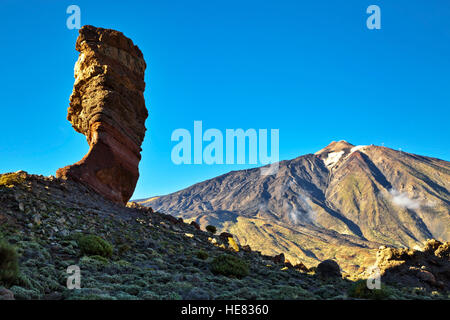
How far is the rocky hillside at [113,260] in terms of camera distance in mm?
8781

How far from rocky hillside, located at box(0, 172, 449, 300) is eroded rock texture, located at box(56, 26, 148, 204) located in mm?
2626

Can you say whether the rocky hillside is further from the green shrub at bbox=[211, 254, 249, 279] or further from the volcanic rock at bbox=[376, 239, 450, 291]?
the volcanic rock at bbox=[376, 239, 450, 291]

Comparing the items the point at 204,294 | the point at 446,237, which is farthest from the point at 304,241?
the point at 204,294

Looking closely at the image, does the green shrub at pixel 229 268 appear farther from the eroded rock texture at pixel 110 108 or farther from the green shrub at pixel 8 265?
the eroded rock texture at pixel 110 108

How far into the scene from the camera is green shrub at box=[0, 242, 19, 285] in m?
7.99

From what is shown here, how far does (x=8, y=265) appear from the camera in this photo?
26.9 feet

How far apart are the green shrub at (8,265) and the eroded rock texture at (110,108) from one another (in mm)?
14320

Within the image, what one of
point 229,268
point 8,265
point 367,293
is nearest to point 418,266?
point 367,293

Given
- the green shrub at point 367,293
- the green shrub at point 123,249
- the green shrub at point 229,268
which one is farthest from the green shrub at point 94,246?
the green shrub at point 367,293

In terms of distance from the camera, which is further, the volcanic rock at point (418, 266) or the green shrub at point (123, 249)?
the volcanic rock at point (418, 266)

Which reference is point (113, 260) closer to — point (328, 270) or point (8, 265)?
point (8, 265)
